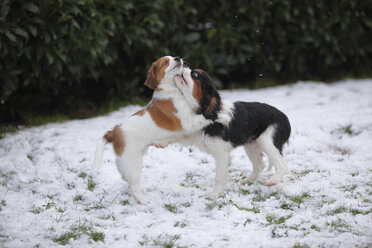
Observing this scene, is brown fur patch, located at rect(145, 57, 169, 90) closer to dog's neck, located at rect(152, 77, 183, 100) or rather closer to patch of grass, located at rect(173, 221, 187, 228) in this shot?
dog's neck, located at rect(152, 77, 183, 100)

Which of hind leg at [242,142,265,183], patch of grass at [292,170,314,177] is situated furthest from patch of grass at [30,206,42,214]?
patch of grass at [292,170,314,177]

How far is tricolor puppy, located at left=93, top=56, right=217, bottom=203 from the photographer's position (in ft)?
12.1

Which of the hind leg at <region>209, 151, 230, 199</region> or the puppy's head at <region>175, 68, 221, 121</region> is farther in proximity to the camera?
the hind leg at <region>209, 151, 230, 199</region>

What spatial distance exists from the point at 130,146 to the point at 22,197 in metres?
1.19

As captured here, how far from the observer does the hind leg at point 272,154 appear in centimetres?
397

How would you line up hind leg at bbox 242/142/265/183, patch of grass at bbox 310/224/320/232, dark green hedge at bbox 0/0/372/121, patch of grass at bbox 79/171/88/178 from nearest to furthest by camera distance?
patch of grass at bbox 310/224/320/232, hind leg at bbox 242/142/265/183, patch of grass at bbox 79/171/88/178, dark green hedge at bbox 0/0/372/121

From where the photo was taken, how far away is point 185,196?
388cm

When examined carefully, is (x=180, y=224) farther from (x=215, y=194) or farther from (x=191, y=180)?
(x=191, y=180)

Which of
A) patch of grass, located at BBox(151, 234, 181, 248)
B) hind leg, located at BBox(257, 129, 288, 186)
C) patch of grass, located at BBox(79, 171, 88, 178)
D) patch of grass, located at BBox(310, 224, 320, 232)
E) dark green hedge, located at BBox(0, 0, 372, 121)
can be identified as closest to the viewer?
patch of grass, located at BBox(151, 234, 181, 248)

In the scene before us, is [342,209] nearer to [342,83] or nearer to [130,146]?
[130,146]

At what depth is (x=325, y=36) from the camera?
7055mm

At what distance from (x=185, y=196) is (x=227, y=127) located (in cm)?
77

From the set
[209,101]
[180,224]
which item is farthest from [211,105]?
[180,224]

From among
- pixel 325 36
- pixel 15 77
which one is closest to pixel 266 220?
pixel 15 77
